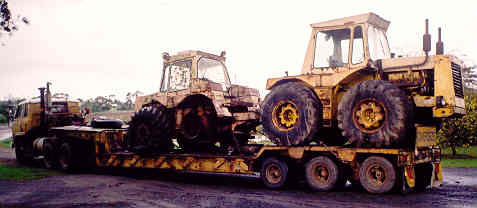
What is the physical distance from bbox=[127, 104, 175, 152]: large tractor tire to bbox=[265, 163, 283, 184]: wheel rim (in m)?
3.69

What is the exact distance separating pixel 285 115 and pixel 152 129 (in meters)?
4.56

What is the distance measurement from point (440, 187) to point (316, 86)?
12.9ft

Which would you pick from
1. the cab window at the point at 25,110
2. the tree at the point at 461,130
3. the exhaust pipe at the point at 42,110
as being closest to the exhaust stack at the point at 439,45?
the tree at the point at 461,130

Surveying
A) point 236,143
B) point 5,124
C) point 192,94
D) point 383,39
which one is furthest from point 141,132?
point 5,124

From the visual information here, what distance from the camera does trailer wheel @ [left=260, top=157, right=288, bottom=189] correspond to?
10.5 m

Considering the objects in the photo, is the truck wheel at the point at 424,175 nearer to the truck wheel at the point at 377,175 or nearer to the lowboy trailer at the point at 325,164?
the lowboy trailer at the point at 325,164

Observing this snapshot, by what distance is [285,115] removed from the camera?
10.5m

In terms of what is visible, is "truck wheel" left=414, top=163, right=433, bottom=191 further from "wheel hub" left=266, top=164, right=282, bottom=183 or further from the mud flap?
"wheel hub" left=266, top=164, right=282, bottom=183

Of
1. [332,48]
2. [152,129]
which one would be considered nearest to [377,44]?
[332,48]

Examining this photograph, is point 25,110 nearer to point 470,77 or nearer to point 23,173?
point 23,173

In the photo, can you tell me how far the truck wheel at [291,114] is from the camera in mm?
9938

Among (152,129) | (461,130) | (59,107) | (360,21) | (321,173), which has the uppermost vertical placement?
(360,21)

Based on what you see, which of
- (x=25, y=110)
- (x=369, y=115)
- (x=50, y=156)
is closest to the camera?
(x=369, y=115)

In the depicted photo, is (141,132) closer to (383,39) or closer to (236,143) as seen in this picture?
(236,143)
